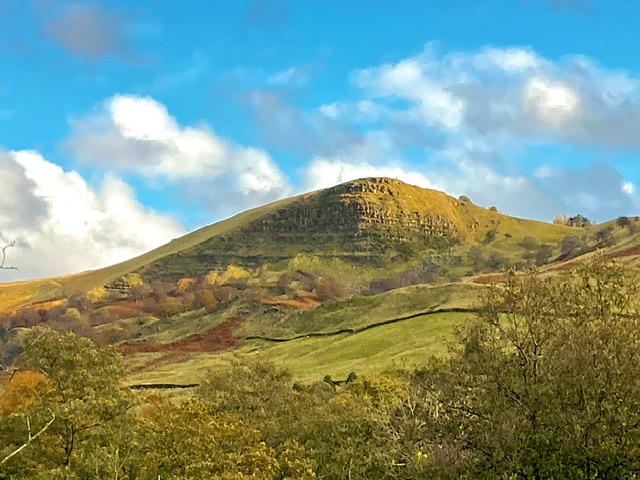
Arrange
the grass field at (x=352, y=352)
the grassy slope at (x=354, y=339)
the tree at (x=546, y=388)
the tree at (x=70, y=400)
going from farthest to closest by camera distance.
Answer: the grassy slope at (x=354, y=339) → the grass field at (x=352, y=352) → the tree at (x=70, y=400) → the tree at (x=546, y=388)

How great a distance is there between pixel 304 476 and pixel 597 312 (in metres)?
16.4

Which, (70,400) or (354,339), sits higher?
(70,400)

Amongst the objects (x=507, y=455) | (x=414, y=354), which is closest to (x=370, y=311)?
(x=414, y=354)

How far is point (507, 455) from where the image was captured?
26.8 metres

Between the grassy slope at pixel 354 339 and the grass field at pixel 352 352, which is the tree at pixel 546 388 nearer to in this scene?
the grassy slope at pixel 354 339

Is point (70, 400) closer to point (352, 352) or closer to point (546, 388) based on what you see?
point (546, 388)

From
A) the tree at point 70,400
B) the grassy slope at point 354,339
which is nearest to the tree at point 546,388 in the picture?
the tree at point 70,400

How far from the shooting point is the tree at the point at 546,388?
25.6m

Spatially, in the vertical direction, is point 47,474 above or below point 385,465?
above

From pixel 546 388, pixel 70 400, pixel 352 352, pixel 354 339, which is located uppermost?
Answer: pixel 70 400

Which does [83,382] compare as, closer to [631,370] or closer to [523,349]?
[523,349]

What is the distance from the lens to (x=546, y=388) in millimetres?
26984

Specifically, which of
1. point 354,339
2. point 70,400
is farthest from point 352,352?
point 70,400

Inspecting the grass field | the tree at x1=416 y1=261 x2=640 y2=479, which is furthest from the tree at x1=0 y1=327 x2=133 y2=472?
the grass field
